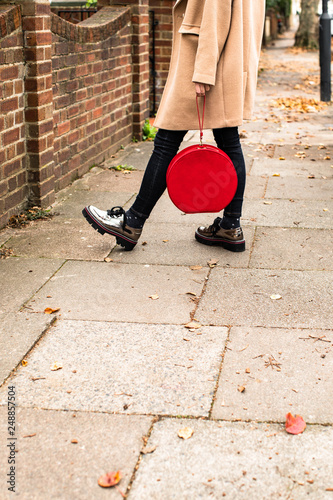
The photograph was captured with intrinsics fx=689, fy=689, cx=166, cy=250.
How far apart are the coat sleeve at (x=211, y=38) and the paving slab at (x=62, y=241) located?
4.10 feet

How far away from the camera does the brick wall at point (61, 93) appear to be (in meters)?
4.64

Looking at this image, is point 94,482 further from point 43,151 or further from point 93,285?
point 43,151

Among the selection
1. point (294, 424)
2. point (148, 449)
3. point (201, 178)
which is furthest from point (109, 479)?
point (201, 178)

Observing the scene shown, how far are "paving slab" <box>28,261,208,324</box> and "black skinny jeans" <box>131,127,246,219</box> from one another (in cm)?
40

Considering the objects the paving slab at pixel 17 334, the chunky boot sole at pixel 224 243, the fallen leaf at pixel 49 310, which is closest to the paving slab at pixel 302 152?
the chunky boot sole at pixel 224 243

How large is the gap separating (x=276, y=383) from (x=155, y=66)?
7.09m

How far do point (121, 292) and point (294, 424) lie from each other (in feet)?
4.77

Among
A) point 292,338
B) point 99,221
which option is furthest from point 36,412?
point 99,221

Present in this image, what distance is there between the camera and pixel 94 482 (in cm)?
218

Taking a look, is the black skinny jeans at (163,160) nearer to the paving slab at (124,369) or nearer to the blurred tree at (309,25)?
the paving slab at (124,369)

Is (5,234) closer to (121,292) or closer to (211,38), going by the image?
(121,292)

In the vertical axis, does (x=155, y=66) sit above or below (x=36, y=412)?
above

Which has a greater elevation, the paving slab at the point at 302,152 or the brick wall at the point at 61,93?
the brick wall at the point at 61,93

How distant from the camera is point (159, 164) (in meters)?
4.03
